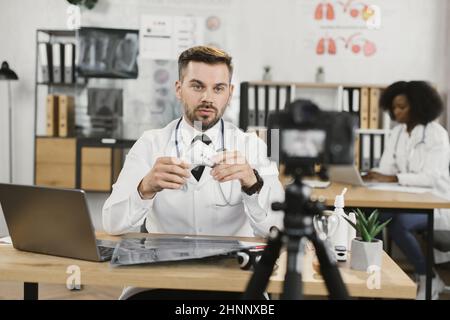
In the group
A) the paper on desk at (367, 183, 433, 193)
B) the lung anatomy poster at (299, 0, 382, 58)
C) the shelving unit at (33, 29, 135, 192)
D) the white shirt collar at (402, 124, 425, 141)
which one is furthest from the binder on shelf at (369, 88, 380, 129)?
the shelving unit at (33, 29, 135, 192)

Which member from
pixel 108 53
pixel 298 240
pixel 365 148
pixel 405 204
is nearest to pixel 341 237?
pixel 298 240

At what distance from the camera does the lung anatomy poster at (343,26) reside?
A: 4.36 metres

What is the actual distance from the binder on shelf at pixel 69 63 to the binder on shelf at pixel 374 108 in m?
2.31

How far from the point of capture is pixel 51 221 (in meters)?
1.18

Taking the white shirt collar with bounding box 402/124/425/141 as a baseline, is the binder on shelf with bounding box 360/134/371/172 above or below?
below

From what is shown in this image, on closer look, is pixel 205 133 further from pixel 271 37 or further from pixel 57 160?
pixel 271 37

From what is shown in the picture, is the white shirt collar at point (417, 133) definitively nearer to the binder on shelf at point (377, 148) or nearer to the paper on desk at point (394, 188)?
the paper on desk at point (394, 188)

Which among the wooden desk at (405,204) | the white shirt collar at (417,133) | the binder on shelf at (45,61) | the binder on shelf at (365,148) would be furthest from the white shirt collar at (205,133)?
the binder on shelf at (45,61)

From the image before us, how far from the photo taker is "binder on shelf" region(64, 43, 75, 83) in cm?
415

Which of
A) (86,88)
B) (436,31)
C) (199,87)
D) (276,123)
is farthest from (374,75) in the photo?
(276,123)

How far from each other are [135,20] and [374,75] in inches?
79.4

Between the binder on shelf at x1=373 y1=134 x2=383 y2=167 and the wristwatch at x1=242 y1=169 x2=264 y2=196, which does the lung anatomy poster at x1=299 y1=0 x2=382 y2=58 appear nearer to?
the binder on shelf at x1=373 y1=134 x2=383 y2=167

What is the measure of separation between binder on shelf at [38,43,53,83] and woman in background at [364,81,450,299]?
2517 millimetres

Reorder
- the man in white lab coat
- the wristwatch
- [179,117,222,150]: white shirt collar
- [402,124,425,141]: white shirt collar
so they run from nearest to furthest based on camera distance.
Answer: the wristwatch < the man in white lab coat < [179,117,222,150]: white shirt collar < [402,124,425,141]: white shirt collar
